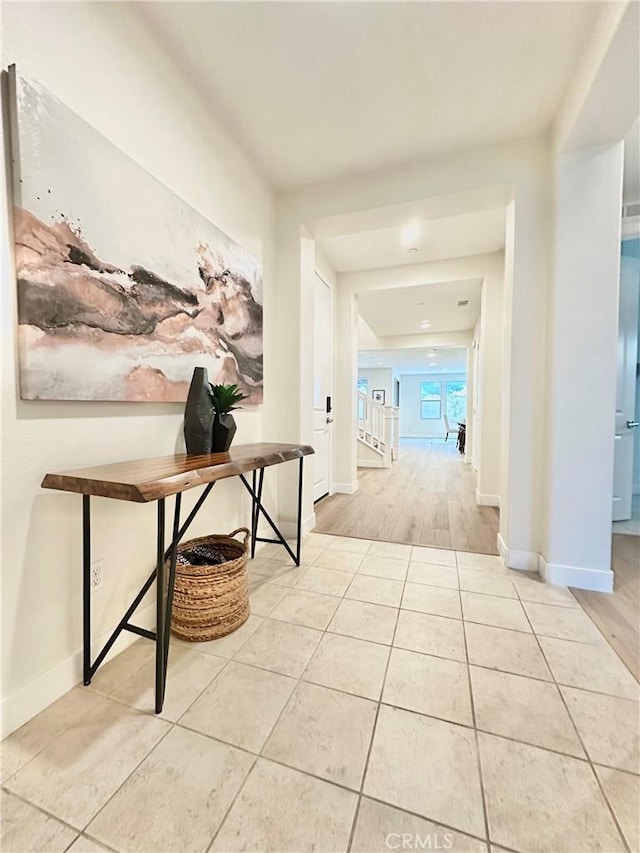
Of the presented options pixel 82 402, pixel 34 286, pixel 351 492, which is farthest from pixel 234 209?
pixel 351 492

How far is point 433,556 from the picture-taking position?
7.86 feet

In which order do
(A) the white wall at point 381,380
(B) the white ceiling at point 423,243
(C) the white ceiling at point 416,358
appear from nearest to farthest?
(B) the white ceiling at point 423,243 → (C) the white ceiling at point 416,358 → (A) the white wall at point 381,380

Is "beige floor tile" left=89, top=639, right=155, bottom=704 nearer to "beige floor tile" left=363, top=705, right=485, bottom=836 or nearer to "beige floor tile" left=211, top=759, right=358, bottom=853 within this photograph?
"beige floor tile" left=211, top=759, right=358, bottom=853

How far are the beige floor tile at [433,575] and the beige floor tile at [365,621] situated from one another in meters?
0.39

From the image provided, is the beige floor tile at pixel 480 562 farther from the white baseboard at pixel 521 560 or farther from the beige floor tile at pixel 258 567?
the beige floor tile at pixel 258 567

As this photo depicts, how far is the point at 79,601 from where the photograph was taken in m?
1.28

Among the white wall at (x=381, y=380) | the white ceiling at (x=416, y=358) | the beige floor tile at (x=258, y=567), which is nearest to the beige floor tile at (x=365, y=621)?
the beige floor tile at (x=258, y=567)

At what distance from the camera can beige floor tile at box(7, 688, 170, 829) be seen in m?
0.88

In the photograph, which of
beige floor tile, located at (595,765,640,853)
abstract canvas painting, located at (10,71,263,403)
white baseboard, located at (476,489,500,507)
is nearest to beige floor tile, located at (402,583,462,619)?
beige floor tile, located at (595,765,640,853)

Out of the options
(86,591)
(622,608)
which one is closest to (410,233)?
(622,608)

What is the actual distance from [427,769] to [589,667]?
2.78ft

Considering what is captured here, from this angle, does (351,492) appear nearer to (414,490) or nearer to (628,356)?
(414,490)

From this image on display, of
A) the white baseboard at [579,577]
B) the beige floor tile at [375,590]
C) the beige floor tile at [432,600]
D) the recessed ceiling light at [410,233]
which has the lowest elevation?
the beige floor tile at [432,600]

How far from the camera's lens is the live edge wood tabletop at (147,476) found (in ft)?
3.28
